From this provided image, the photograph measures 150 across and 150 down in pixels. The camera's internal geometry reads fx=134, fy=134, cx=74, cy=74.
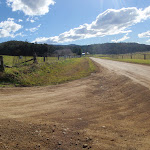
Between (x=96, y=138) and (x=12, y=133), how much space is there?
6.42 feet

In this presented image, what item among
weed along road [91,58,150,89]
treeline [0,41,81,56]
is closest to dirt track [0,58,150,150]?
weed along road [91,58,150,89]

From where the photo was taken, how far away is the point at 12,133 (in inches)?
123

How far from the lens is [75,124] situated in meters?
3.74

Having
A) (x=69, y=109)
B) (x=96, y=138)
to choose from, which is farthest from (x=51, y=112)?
(x=96, y=138)

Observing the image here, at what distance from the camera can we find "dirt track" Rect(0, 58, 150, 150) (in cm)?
284

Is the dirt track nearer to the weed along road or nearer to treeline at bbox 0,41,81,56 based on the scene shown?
the weed along road

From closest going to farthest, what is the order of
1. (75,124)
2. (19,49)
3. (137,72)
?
(75,124)
(137,72)
(19,49)

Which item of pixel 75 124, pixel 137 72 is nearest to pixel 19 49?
pixel 137 72

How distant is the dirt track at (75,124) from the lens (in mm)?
2842

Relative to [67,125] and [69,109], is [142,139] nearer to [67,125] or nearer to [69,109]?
[67,125]

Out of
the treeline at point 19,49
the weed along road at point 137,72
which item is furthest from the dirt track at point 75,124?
the treeline at point 19,49

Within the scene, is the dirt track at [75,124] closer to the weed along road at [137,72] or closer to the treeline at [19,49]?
the weed along road at [137,72]

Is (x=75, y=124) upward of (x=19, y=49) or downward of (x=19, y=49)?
downward

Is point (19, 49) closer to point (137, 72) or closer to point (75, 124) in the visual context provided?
point (137, 72)
